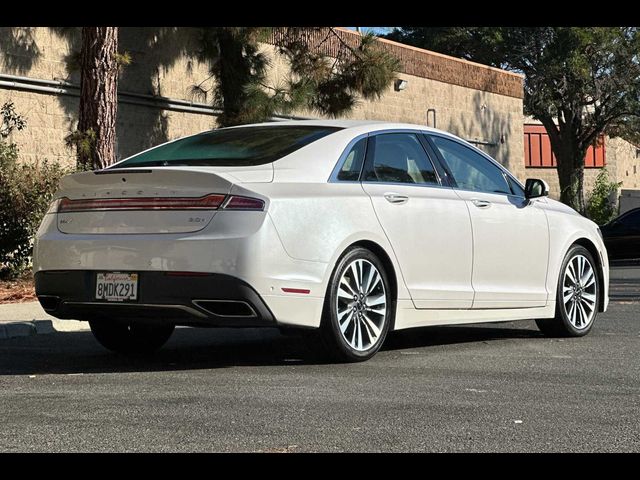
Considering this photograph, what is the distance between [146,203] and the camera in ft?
25.0

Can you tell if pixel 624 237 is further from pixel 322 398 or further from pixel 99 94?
pixel 322 398

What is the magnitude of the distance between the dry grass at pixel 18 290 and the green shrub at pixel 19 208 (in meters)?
0.26

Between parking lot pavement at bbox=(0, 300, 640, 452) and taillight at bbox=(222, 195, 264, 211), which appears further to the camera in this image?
taillight at bbox=(222, 195, 264, 211)

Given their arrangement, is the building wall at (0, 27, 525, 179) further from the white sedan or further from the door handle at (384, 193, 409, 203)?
the door handle at (384, 193, 409, 203)

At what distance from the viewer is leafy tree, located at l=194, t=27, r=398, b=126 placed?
72.4 feet

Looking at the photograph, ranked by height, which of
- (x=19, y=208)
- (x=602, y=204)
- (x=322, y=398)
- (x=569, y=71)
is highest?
(x=569, y=71)

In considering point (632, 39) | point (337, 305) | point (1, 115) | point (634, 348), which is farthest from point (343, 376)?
point (632, 39)

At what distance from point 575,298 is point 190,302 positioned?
13.2 ft

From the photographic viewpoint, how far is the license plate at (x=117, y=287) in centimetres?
755

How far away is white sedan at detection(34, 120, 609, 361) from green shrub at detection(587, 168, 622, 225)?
36226 mm

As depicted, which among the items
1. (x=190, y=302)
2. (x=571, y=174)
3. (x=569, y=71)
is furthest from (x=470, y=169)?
(x=571, y=174)

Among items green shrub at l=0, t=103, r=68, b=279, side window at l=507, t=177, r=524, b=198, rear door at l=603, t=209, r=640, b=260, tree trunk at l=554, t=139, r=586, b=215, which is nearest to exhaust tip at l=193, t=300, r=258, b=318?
side window at l=507, t=177, r=524, b=198

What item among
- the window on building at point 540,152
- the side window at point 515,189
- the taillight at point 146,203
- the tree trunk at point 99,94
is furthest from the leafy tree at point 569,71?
the taillight at point 146,203
